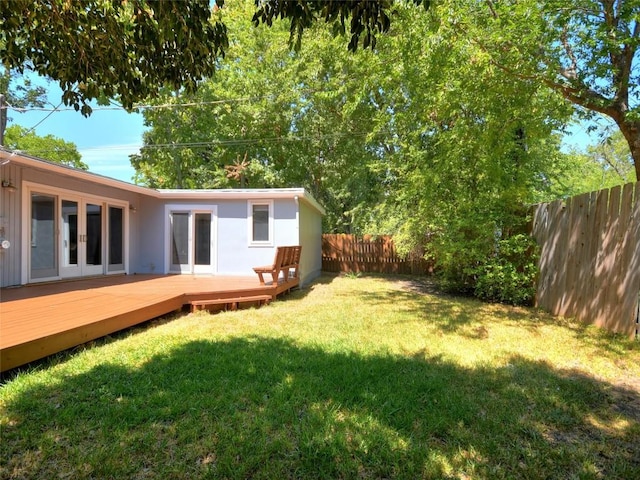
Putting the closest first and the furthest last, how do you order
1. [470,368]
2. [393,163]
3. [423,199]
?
[470,368], [423,199], [393,163]

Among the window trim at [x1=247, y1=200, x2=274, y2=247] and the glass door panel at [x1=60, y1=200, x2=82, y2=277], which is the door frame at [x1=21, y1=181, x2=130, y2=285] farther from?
the window trim at [x1=247, y1=200, x2=274, y2=247]

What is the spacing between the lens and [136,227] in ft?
32.2

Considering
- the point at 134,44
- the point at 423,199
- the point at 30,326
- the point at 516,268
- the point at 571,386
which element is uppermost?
the point at 134,44

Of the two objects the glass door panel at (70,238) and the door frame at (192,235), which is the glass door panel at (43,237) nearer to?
the glass door panel at (70,238)

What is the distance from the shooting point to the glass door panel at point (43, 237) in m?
6.99

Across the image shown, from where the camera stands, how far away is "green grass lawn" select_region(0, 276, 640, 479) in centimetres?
214

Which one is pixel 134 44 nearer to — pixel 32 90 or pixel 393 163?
pixel 393 163

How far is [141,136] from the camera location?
19.0 metres

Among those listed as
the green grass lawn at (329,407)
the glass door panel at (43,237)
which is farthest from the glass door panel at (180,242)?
the green grass lawn at (329,407)

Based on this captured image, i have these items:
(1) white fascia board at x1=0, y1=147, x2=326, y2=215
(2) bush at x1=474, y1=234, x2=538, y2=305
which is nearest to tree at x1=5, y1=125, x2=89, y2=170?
(1) white fascia board at x1=0, y1=147, x2=326, y2=215

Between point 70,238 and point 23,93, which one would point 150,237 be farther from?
point 23,93

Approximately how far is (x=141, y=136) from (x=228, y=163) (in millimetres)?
4987

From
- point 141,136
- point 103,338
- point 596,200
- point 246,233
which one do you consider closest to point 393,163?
point 246,233

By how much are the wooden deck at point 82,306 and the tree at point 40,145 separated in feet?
67.5
